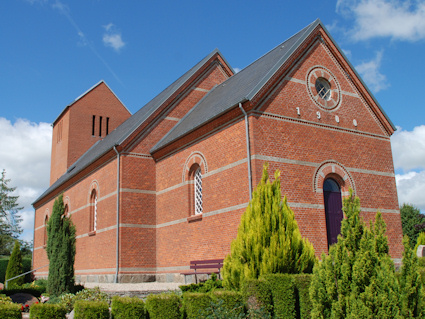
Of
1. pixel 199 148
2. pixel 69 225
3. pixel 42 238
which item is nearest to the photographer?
pixel 69 225

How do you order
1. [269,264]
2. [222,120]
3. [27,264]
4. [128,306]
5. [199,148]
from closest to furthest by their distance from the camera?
[128,306]
[269,264]
[222,120]
[199,148]
[27,264]

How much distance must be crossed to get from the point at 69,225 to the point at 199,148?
538 centimetres

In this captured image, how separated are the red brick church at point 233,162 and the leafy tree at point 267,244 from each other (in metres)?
2.63

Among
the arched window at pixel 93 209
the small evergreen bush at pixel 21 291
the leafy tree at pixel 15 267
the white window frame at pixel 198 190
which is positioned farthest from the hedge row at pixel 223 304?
the leafy tree at pixel 15 267

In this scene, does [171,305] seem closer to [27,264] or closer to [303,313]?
[303,313]

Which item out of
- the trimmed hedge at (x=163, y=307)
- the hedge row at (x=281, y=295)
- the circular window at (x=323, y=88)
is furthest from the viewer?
the circular window at (x=323, y=88)

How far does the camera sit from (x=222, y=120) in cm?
1488

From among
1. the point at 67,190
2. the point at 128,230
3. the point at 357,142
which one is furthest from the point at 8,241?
the point at 357,142

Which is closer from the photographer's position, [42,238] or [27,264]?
[42,238]

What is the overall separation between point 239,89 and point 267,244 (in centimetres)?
765

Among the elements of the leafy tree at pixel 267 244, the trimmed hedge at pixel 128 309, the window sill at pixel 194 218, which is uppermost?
the window sill at pixel 194 218

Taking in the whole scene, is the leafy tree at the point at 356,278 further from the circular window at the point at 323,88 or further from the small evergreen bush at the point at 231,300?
the circular window at the point at 323,88

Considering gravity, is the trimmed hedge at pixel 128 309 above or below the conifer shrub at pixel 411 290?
below

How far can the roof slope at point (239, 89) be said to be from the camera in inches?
572
